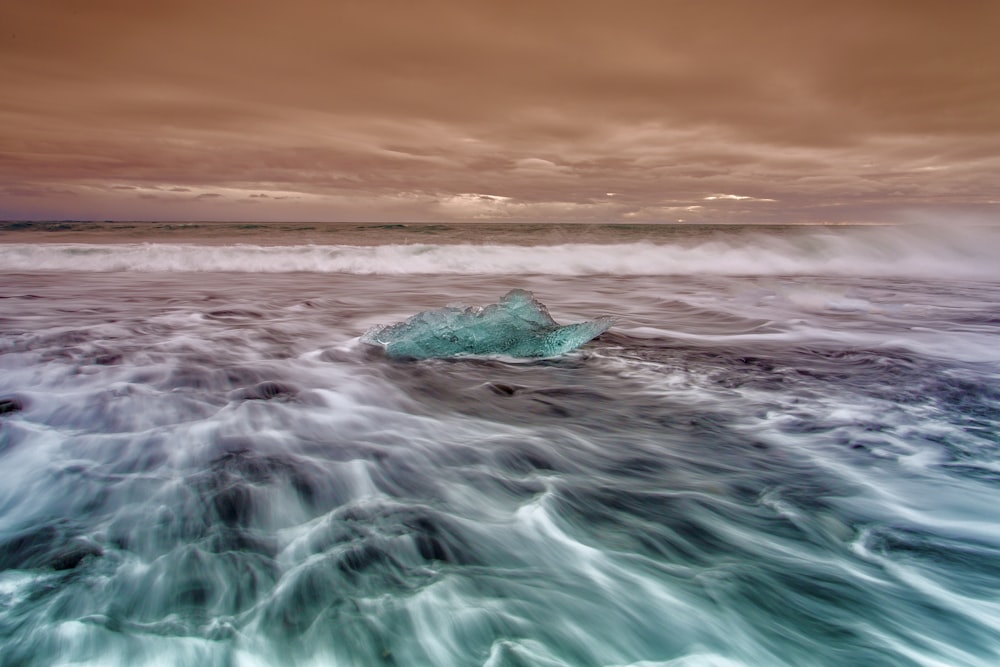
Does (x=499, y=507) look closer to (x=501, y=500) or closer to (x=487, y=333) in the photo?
(x=501, y=500)

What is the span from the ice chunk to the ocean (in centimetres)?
17

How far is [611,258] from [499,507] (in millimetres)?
13155

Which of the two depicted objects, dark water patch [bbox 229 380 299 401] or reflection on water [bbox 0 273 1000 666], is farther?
dark water patch [bbox 229 380 299 401]

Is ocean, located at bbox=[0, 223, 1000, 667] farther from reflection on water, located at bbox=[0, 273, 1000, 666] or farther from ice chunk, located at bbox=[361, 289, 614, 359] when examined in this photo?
ice chunk, located at bbox=[361, 289, 614, 359]

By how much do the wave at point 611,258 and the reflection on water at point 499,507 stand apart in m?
9.24

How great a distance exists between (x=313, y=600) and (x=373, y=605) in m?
0.21

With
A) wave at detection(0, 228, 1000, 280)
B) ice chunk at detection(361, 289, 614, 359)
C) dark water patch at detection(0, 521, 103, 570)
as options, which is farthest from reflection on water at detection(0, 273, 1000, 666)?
wave at detection(0, 228, 1000, 280)

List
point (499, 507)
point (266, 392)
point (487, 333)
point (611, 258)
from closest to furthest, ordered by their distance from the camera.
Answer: point (499, 507) → point (266, 392) → point (487, 333) → point (611, 258)

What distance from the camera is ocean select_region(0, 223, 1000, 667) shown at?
1912mm

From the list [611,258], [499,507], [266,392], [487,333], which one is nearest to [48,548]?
[499,507]

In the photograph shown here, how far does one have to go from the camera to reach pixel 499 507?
9.07 ft

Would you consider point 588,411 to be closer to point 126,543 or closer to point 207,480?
point 207,480

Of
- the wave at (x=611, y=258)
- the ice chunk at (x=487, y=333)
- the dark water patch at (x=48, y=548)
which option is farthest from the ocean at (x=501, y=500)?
the wave at (x=611, y=258)

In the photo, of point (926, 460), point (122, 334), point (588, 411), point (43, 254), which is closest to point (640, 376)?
point (588, 411)
